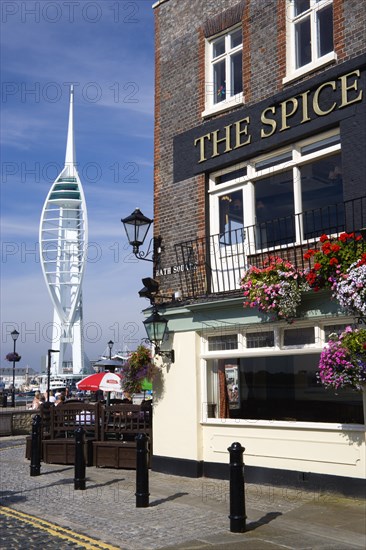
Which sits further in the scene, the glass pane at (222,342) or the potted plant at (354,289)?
the glass pane at (222,342)

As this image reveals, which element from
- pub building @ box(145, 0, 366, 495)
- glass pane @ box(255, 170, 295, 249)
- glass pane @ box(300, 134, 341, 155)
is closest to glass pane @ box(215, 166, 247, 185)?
pub building @ box(145, 0, 366, 495)

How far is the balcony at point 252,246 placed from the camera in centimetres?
1046

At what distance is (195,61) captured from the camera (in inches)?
523

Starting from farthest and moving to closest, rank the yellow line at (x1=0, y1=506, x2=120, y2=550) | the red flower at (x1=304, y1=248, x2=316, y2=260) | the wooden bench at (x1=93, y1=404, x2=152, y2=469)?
the wooden bench at (x1=93, y1=404, x2=152, y2=469) → the red flower at (x1=304, y1=248, x2=316, y2=260) → the yellow line at (x1=0, y1=506, x2=120, y2=550)

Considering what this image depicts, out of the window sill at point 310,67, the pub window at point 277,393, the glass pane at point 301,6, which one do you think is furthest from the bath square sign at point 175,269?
the glass pane at point 301,6

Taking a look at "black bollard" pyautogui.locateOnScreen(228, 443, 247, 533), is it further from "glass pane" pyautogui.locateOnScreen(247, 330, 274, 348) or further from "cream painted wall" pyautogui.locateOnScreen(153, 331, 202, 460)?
"cream painted wall" pyautogui.locateOnScreen(153, 331, 202, 460)

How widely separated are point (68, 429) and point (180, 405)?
3476 millimetres

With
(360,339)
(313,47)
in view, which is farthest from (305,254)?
(313,47)

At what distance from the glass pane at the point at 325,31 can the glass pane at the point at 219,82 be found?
7.61 ft

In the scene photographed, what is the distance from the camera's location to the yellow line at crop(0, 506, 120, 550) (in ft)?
24.3

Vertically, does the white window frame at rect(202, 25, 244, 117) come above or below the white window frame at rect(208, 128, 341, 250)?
above

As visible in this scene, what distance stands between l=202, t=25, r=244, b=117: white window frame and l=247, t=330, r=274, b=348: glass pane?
4.35 metres

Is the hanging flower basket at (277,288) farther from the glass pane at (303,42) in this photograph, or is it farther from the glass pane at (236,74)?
the glass pane at (236,74)

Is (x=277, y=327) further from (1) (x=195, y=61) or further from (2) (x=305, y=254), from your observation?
(1) (x=195, y=61)
